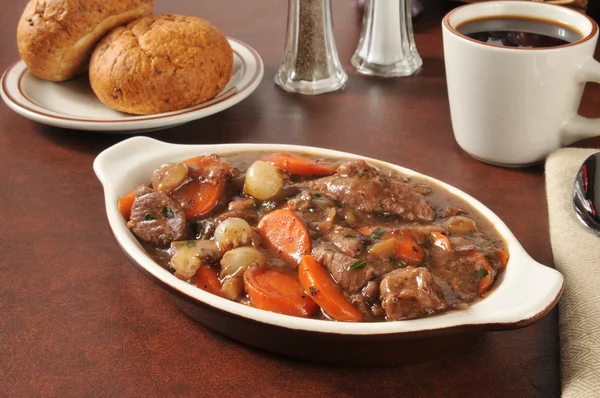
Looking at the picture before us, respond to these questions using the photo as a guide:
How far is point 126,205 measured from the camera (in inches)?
55.6

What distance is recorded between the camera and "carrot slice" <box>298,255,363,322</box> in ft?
3.75

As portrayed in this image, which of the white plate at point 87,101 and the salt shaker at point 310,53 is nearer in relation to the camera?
the white plate at point 87,101

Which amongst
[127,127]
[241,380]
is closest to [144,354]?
[241,380]

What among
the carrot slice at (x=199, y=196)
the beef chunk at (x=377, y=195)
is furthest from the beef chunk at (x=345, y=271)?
the carrot slice at (x=199, y=196)

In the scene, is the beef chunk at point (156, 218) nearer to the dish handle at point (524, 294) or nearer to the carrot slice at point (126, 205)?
the carrot slice at point (126, 205)

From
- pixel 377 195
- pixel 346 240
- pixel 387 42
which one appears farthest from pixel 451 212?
pixel 387 42

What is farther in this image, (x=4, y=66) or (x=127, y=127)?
(x=4, y=66)

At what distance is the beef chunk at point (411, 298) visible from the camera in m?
1.10

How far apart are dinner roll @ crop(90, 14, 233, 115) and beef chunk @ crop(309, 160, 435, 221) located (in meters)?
0.69

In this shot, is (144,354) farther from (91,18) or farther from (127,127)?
(91,18)

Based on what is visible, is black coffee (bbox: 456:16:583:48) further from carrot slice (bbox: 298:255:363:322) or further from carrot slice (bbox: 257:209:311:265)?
carrot slice (bbox: 298:255:363:322)

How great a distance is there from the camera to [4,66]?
2568 mm

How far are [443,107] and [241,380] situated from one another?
1300 mm

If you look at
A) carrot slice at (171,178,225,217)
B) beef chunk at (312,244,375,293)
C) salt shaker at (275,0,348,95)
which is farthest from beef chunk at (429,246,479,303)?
salt shaker at (275,0,348,95)
